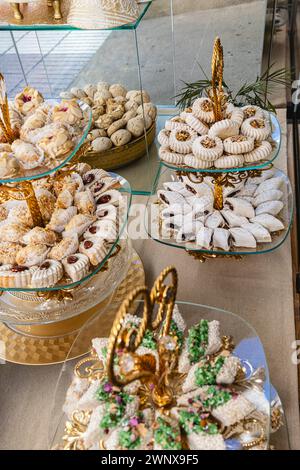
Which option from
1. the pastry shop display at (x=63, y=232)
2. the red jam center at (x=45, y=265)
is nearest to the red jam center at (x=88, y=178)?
the pastry shop display at (x=63, y=232)

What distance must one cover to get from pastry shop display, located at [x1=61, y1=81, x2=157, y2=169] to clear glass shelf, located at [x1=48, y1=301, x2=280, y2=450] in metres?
0.77

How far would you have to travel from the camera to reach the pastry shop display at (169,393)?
682mm

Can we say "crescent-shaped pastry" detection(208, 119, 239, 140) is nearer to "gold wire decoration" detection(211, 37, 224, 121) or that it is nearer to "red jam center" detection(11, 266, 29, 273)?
"gold wire decoration" detection(211, 37, 224, 121)

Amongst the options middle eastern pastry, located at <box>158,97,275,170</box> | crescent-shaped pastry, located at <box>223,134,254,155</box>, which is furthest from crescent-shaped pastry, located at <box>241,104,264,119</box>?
crescent-shaped pastry, located at <box>223,134,254,155</box>

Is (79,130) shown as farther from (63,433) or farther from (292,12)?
(292,12)

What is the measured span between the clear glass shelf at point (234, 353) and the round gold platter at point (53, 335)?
12cm

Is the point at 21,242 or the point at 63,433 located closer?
the point at 63,433

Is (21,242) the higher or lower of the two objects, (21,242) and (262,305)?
the higher

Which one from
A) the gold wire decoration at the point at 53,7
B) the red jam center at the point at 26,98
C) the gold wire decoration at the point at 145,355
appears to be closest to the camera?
the gold wire decoration at the point at 145,355

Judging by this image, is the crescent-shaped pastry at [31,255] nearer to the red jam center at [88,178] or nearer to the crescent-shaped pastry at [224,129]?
the red jam center at [88,178]

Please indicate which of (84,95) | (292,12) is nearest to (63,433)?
(84,95)

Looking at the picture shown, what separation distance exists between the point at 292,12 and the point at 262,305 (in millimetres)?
2796

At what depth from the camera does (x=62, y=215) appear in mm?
1008
